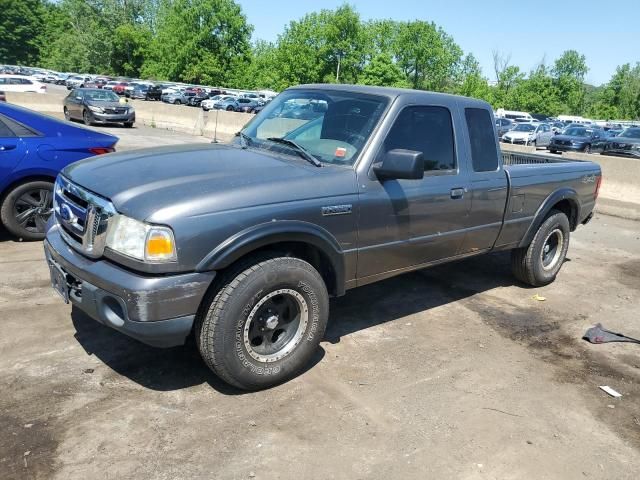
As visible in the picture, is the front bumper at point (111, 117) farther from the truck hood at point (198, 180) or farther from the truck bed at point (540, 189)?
the truck hood at point (198, 180)

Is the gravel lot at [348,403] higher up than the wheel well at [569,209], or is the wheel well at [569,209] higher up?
the wheel well at [569,209]

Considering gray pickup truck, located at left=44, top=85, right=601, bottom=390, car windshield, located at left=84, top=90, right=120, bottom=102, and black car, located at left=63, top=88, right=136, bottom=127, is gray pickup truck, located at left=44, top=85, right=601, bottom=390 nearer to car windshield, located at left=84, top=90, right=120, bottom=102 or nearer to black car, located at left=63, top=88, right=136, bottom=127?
black car, located at left=63, top=88, right=136, bottom=127

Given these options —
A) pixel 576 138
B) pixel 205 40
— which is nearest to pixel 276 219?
pixel 576 138

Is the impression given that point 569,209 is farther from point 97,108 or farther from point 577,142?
point 577,142

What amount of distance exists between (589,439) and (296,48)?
8134 cm

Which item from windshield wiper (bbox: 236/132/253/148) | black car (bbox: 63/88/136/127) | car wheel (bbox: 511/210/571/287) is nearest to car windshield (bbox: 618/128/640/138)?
car wheel (bbox: 511/210/571/287)

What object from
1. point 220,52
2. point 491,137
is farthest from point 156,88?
point 491,137

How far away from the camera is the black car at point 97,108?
21.1m

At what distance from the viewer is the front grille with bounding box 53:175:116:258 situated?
10.6ft

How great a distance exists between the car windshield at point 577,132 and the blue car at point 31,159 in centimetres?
2542

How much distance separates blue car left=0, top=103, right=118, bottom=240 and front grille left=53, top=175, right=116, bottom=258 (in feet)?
8.06

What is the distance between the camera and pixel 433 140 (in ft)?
14.7

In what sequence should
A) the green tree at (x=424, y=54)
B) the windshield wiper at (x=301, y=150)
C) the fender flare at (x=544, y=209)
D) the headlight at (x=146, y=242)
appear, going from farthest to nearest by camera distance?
the green tree at (x=424, y=54), the fender flare at (x=544, y=209), the windshield wiper at (x=301, y=150), the headlight at (x=146, y=242)

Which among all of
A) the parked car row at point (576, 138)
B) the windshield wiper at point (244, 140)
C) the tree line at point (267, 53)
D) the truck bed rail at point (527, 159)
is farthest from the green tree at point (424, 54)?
the windshield wiper at point (244, 140)
